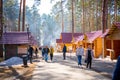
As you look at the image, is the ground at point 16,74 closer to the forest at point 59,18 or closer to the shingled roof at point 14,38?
the shingled roof at point 14,38

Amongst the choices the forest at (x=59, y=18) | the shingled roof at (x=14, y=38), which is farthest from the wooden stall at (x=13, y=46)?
the forest at (x=59, y=18)

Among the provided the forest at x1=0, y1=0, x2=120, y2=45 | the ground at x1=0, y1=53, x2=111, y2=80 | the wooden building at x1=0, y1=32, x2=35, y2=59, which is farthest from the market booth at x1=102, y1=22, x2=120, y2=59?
the forest at x1=0, y1=0, x2=120, y2=45

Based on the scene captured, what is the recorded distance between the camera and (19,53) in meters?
31.8

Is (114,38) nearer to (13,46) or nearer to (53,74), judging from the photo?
(13,46)

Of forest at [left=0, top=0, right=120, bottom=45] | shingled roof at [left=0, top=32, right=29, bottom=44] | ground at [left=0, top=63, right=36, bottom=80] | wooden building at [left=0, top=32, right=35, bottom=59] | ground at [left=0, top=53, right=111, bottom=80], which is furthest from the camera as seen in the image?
forest at [left=0, top=0, right=120, bottom=45]

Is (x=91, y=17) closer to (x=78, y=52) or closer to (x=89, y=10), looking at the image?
(x=89, y=10)

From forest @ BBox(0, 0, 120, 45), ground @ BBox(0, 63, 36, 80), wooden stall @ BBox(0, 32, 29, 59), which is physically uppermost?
forest @ BBox(0, 0, 120, 45)

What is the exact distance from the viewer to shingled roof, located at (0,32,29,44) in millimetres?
31398

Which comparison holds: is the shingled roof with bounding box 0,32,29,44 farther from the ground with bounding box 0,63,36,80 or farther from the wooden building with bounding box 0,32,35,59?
the ground with bounding box 0,63,36,80

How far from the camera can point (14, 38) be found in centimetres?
3238

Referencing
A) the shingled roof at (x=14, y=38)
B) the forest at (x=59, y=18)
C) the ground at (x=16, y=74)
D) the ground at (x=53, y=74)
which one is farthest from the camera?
the forest at (x=59, y=18)

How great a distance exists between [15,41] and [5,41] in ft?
3.64

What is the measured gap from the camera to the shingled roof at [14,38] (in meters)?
31.4

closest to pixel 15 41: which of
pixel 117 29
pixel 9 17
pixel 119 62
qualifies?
pixel 117 29
